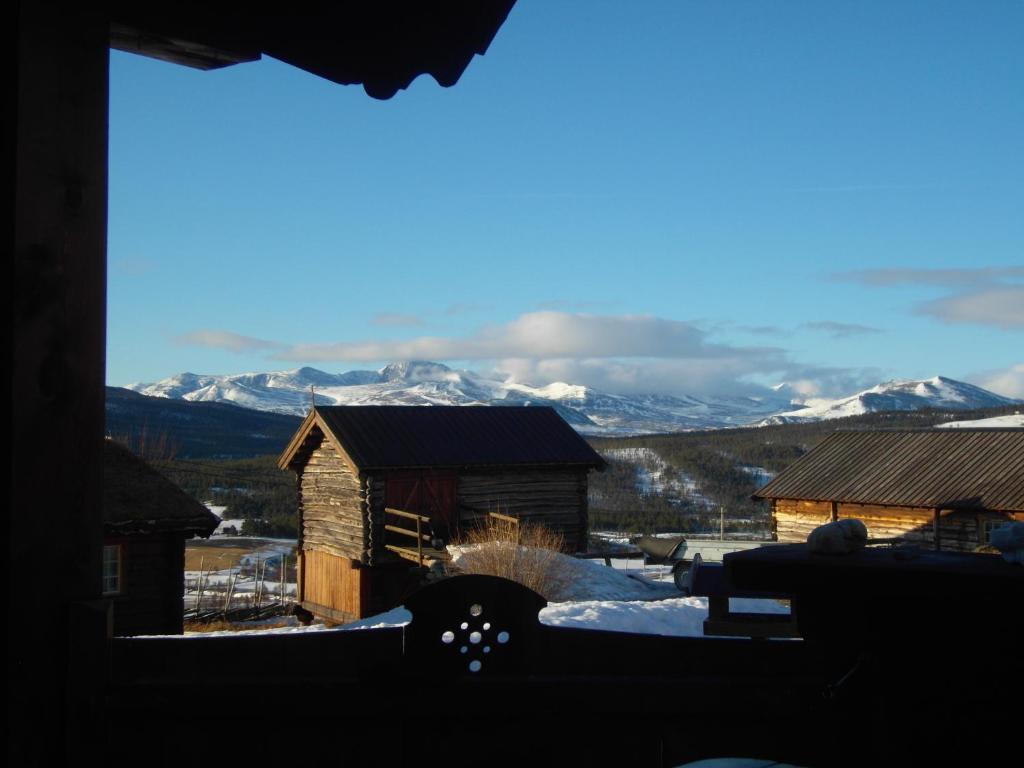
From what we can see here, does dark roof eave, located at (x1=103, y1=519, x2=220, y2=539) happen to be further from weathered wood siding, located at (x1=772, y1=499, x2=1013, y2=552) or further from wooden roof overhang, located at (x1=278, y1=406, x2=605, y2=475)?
weathered wood siding, located at (x1=772, y1=499, x2=1013, y2=552)

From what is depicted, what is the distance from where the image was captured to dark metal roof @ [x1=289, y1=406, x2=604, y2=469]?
25.4 m

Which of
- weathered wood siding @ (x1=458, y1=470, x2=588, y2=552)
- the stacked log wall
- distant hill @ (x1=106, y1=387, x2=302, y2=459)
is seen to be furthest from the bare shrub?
distant hill @ (x1=106, y1=387, x2=302, y2=459)

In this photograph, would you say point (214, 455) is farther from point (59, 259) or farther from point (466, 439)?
point (59, 259)

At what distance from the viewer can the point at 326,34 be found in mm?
2506

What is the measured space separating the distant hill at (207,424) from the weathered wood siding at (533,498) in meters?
110

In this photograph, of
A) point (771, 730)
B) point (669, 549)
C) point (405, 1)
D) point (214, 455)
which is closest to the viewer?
point (771, 730)

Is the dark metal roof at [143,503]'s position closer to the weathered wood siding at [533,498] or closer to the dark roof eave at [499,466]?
the dark roof eave at [499,466]

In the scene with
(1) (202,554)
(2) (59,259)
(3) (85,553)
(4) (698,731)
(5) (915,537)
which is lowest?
(1) (202,554)

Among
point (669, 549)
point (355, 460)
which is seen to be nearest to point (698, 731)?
point (355, 460)

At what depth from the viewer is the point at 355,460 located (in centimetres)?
2472

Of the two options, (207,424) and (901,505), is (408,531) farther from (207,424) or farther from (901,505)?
(207,424)

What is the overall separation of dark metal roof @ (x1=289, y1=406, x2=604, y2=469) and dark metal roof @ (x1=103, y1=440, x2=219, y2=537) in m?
7.71

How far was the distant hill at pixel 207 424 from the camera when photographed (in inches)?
5492

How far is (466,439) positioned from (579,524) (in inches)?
151
